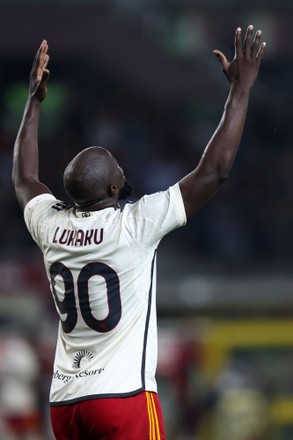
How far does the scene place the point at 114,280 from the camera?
188 inches

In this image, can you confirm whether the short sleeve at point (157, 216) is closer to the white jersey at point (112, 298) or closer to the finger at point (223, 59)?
the white jersey at point (112, 298)

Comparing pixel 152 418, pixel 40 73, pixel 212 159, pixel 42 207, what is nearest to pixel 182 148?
pixel 40 73

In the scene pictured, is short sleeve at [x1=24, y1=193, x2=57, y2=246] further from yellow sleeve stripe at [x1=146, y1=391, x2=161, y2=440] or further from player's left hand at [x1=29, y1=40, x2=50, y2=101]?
yellow sleeve stripe at [x1=146, y1=391, x2=161, y2=440]

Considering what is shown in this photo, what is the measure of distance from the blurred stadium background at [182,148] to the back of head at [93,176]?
26.8ft

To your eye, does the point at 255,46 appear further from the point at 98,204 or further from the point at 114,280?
the point at 114,280

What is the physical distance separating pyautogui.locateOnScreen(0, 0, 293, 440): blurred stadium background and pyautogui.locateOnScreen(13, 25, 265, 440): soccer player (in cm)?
809

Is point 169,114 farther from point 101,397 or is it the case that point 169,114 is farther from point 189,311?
point 101,397

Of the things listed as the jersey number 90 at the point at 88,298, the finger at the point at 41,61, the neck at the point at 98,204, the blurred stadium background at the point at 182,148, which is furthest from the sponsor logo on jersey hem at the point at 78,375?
the blurred stadium background at the point at 182,148

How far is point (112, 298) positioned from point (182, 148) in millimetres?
14387

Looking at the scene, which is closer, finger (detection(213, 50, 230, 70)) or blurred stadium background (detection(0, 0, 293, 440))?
finger (detection(213, 50, 230, 70))

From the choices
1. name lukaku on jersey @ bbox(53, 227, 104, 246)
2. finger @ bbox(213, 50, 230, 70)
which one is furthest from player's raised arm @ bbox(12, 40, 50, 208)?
finger @ bbox(213, 50, 230, 70)

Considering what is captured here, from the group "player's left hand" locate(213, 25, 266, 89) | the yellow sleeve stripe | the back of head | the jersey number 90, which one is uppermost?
"player's left hand" locate(213, 25, 266, 89)

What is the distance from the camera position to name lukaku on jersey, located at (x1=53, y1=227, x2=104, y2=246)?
4816 mm

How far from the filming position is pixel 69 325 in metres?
4.85
